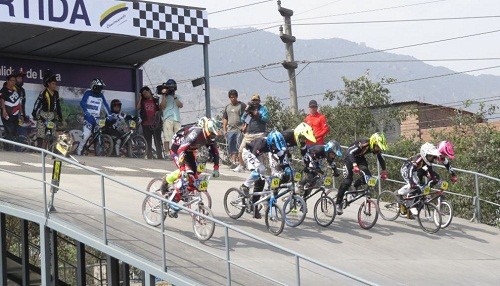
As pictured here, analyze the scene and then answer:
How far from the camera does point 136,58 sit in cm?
2552

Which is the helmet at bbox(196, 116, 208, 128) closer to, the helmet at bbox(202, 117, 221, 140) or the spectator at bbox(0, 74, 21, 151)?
the helmet at bbox(202, 117, 221, 140)

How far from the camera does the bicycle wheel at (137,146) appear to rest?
23500 mm

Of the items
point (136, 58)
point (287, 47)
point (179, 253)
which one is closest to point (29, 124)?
point (136, 58)

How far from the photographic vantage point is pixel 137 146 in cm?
2359

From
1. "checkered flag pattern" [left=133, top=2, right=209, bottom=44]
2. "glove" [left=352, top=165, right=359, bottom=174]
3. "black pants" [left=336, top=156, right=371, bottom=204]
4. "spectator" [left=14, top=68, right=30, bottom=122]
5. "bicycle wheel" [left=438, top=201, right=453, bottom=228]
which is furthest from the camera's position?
"checkered flag pattern" [left=133, top=2, right=209, bottom=44]

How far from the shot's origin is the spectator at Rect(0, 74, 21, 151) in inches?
845

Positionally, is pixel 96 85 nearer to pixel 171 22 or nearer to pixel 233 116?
pixel 171 22

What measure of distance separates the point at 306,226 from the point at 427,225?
2.64 meters

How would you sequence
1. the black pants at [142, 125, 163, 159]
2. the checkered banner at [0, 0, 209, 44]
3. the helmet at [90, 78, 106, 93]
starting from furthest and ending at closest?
the black pants at [142, 125, 163, 159]
the helmet at [90, 78, 106, 93]
the checkered banner at [0, 0, 209, 44]

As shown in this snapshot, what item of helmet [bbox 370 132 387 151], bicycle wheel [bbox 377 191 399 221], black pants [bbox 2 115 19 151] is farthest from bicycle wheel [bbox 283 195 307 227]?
black pants [bbox 2 115 19 151]

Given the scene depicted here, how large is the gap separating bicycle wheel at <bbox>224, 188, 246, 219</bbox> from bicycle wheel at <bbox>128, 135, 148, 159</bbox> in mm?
6077

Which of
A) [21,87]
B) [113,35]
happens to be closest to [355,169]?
[113,35]

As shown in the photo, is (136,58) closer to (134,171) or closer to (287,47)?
(134,171)

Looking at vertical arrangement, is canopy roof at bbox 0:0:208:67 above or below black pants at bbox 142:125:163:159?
above
